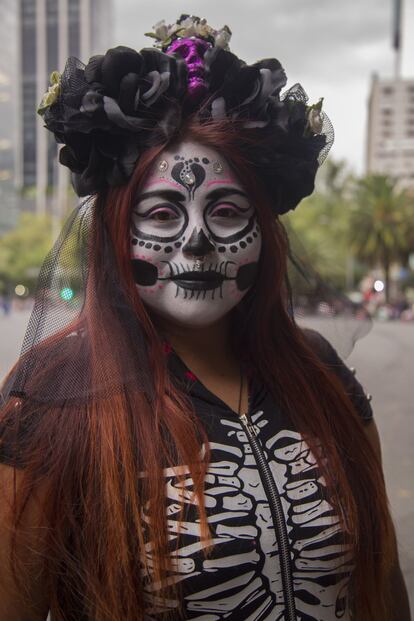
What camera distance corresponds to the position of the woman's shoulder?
4.82 ft

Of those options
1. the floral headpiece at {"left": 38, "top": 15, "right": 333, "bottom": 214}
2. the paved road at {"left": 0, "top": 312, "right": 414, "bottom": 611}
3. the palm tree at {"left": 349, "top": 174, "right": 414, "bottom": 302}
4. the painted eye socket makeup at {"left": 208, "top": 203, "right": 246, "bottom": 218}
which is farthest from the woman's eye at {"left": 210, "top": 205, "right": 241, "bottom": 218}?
the palm tree at {"left": 349, "top": 174, "right": 414, "bottom": 302}

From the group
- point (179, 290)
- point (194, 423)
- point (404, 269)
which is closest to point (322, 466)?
point (194, 423)

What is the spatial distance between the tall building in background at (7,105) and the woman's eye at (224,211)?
8.96 metres

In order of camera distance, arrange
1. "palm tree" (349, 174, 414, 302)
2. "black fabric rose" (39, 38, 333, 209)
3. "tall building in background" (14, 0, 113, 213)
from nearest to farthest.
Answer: "black fabric rose" (39, 38, 333, 209) < "tall building in background" (14, 0, 113, 213) < "palm tree" (349, 174, 414, 302)

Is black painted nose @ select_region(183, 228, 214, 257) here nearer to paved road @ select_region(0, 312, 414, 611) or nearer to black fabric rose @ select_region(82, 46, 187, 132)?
black fabric rose @ select_region(82, 46, 187, 132)

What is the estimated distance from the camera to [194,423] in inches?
46.0

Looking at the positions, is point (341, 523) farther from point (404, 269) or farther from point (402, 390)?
point (404, 269)

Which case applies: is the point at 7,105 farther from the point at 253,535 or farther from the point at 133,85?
the point at 253,535

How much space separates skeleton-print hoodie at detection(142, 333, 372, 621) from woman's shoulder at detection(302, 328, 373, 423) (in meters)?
0.28

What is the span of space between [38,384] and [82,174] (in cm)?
45

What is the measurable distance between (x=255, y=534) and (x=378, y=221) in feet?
102

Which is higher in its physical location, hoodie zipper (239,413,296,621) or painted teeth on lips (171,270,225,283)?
painted teeth on lips (171,270,225,283)

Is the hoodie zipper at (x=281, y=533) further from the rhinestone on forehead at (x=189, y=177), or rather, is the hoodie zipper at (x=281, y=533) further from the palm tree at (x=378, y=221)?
the palm tree at (x=378, y=221)

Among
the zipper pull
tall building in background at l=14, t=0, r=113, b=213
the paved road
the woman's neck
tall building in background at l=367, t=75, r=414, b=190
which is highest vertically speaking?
tall building in background at l=367, t=75, r=414, b=190
